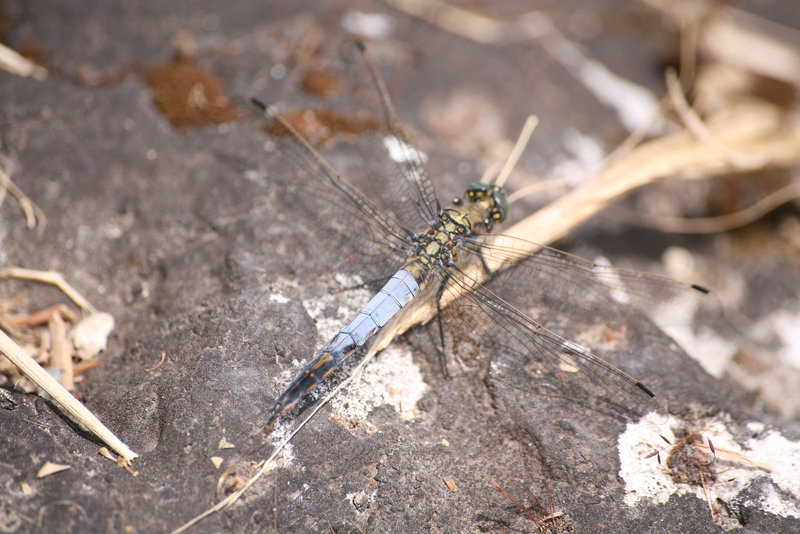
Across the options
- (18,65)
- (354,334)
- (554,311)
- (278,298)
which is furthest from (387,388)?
(18,65)

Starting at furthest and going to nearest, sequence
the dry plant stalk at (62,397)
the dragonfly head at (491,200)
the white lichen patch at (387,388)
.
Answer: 1. the dragonfly head at (491,200)
2. the white lichen patch at (387,388)
3. the dry plant stalk at (62,397)

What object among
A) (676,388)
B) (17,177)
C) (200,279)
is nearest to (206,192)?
(200,279)

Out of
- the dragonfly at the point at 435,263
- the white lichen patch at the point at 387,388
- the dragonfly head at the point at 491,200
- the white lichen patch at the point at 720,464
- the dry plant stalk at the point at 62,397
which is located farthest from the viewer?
the dragonfly head at the point at 491,200

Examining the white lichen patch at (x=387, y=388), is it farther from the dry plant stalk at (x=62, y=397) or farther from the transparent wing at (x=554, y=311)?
the dry plant stalk at (x=62, y=397)

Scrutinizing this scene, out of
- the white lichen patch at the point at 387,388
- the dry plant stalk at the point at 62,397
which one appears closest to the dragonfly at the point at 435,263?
A: the white lichen patch at the point at 387,388

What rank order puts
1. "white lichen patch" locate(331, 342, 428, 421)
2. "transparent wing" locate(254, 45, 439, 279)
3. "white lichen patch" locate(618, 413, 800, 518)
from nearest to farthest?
1. "white lichen patch" locate(618, 413, 800, 518)
2. "white lichen patch" locate(331, 342, 428, 421)
3. "transparent wing" locate(254, 45, 439, 279)

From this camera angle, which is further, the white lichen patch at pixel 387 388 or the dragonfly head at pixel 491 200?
the dragonfly head at pixel 491 200

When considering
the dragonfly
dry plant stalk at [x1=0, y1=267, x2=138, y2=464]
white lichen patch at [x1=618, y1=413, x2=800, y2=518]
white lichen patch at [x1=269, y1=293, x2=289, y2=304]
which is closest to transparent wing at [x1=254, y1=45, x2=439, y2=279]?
the dragonfly

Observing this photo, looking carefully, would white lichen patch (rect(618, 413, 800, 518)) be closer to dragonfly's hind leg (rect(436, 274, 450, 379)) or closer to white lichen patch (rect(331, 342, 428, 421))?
dragonfly's hind leg (rect(436, 274, 450, 379))
